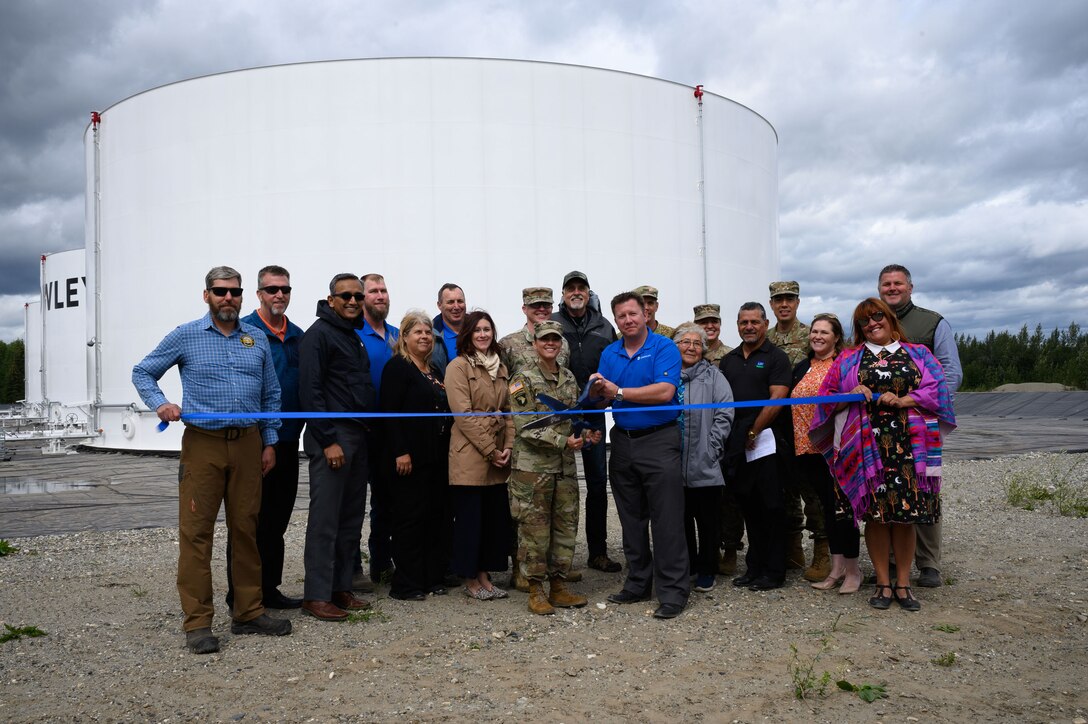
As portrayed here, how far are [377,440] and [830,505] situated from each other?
2903 mm

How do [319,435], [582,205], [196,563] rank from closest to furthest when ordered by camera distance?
[196,563]
[319,435]
[582,205]

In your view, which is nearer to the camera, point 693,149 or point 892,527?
point 892,527

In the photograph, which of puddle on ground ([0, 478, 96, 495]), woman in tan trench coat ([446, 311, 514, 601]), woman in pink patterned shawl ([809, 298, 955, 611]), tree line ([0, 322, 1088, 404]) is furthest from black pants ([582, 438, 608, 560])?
tree line ([0, 322, 1088, 404])

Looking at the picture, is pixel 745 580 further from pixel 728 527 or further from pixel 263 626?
pixel 263 626

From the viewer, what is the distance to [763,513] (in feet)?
16.7

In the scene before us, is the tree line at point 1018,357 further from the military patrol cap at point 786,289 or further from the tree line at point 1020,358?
the military patrol cap at point 786,289

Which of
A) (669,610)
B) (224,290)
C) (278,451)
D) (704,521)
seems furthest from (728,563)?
(224,290)

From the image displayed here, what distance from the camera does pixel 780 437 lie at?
16.7ft

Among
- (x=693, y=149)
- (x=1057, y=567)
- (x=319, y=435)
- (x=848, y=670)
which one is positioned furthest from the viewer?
(x=693, y=149)

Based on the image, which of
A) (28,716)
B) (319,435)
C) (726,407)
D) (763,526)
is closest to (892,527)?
(763,526)

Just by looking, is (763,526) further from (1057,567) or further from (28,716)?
(28,716)

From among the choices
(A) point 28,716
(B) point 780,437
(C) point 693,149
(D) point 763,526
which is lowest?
(A) point 28,716

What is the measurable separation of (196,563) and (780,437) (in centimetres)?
352

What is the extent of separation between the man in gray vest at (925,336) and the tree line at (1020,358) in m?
43.0
